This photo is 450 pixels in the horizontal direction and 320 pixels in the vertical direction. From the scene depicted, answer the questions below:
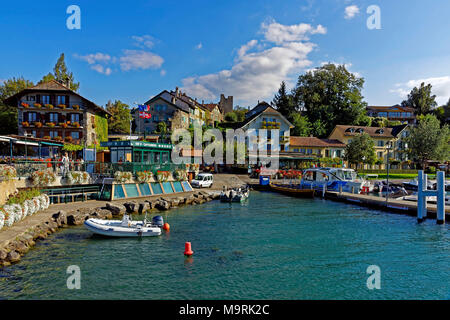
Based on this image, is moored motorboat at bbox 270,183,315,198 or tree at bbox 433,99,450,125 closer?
moored motorboat at bbox 270,183,315,198

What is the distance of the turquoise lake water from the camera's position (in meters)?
11.7

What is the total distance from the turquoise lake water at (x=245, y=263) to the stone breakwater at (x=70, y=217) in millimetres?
578

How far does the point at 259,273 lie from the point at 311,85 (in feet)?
278

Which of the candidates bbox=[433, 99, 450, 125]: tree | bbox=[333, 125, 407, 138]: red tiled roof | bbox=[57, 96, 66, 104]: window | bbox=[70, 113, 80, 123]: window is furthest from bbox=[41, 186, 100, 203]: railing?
bbox=[433, 99, 450, 125]: tree

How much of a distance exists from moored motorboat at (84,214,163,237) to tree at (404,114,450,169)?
67599mm

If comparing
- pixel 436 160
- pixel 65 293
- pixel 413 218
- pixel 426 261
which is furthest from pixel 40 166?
pixel 436 160

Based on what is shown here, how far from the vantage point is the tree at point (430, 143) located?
210 ft

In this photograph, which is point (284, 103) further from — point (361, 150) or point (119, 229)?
point (119, 229)

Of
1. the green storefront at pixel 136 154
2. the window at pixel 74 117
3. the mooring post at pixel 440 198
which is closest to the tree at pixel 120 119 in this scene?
the window at pixel 74 117

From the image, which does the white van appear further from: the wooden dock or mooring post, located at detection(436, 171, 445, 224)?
mooring post, located at detection(436, 171, 445, 224)

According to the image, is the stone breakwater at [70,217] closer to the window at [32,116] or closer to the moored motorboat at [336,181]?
the moored motorboat at [336,181]

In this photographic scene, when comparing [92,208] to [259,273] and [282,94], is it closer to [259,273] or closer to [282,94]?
[259,273]

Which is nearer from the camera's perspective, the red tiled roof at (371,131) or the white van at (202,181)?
the white van at (202,181)

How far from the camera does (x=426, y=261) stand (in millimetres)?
15484
